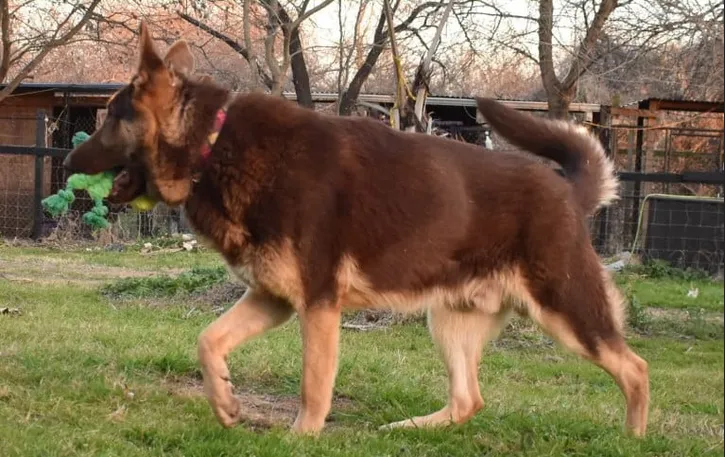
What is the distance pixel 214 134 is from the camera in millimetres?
4539

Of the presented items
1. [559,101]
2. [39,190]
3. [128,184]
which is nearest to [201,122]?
[128,184]

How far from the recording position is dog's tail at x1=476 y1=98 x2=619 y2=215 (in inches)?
206

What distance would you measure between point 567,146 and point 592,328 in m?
1.24

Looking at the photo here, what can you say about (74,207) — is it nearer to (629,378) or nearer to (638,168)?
(638,168)

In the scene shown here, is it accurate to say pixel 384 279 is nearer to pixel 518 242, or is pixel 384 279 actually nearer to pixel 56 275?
pixel 518 242

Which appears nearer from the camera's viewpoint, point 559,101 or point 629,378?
point 629,378

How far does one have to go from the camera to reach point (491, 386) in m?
6.55

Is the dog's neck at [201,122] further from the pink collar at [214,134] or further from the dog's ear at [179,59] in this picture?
the dog's ear at [179,59]

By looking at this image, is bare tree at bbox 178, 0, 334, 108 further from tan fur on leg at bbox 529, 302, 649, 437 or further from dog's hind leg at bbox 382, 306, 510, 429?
tan fur on leg at bbox 529, 302, 649, 437

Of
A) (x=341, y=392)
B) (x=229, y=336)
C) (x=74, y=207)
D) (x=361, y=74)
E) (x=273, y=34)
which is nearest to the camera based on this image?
(x=229, y=336)

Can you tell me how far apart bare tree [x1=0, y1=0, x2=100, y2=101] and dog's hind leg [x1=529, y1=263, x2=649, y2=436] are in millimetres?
7810

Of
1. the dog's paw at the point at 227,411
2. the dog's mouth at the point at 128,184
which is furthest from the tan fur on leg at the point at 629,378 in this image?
the dog's mouth at the point at 128,184

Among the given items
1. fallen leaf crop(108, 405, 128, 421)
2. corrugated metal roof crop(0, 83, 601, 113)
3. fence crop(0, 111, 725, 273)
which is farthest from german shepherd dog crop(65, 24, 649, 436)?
corrugated metal roof crop(0, 83, 601, 113)

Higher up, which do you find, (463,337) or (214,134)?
(214,134)
